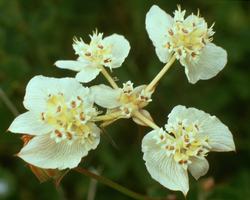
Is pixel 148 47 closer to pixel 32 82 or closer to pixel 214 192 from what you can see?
pixel 214 192

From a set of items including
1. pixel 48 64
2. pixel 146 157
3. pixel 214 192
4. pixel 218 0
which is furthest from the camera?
pixel 218 0

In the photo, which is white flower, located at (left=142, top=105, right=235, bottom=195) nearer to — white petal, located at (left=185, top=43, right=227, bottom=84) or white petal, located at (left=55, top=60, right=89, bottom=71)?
white petal, located at (left=185, top=43, right=227, bottom=84)

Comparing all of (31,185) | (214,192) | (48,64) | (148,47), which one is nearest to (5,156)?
(31,185)

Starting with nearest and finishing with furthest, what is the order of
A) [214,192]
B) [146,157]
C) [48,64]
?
[146,157] < [214,192] < [48,64]

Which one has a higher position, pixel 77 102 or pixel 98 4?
pixel 77 102

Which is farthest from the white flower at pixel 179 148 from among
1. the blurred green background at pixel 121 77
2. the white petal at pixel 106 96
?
the blurred green background at pixel 121 77

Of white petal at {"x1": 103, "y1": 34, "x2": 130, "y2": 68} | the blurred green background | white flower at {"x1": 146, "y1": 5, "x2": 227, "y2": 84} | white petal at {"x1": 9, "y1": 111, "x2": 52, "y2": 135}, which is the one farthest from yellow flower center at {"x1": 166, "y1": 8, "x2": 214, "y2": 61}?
the blurred green background
